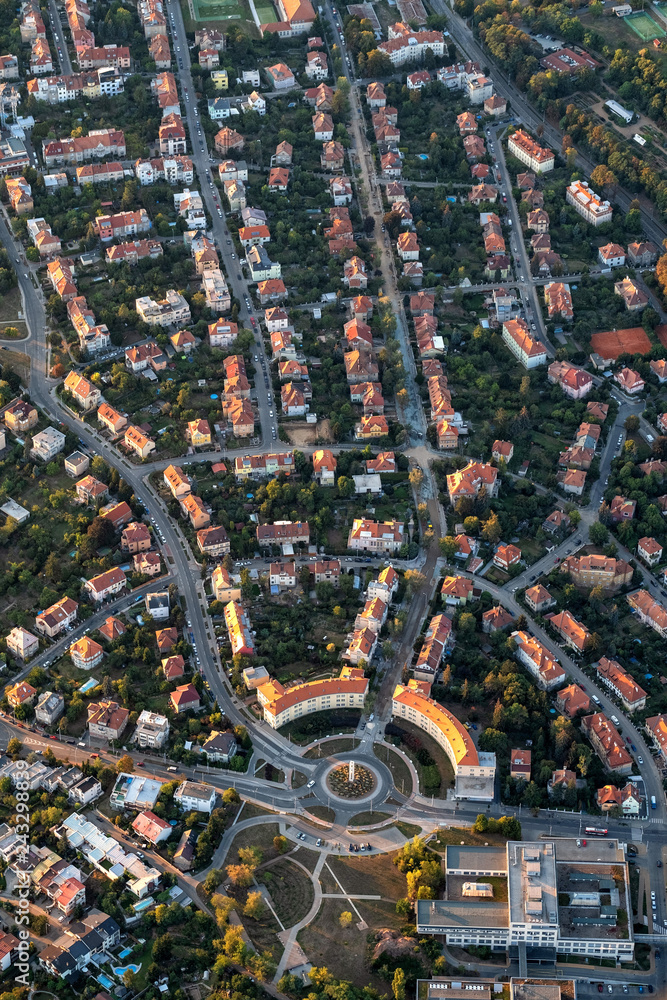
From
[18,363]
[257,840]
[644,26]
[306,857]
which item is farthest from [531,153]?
[306,857]

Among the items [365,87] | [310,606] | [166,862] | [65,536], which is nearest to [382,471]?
[310,606]

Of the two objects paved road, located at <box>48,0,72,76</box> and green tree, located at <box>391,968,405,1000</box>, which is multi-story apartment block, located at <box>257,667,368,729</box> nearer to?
green tree, located at <box>391,968,405,1000</box>

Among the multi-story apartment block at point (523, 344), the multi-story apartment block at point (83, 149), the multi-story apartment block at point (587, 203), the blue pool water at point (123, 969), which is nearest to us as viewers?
the blue pool water at point (123, 969)

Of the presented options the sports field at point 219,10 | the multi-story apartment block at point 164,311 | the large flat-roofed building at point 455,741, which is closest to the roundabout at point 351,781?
the large flat-roofed building at point 455,741

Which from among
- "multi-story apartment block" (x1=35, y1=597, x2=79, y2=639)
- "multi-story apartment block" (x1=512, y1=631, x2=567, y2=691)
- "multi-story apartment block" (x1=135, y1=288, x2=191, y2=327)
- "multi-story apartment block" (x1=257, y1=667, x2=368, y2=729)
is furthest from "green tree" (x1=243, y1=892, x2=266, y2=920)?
"multi-story apartment block" (x1=135, y1=288, x2=191, y2=327)

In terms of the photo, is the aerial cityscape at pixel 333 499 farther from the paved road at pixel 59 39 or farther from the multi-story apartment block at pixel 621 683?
the multi-story apartment block at pixel 621 683

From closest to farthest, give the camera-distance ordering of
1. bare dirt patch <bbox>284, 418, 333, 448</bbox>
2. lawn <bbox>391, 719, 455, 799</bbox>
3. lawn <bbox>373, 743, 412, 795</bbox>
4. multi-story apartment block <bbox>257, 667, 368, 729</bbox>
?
lawn <bbox>391, 719, 455, 799</bbox> → lawn <bbox>373, 743, 412, 795</bbox> → multi-story apartment block <bbox>257, 667, 368, 729</bbox> → bare dirt patch <bbox>284, 418, 333, 448</bbox>
